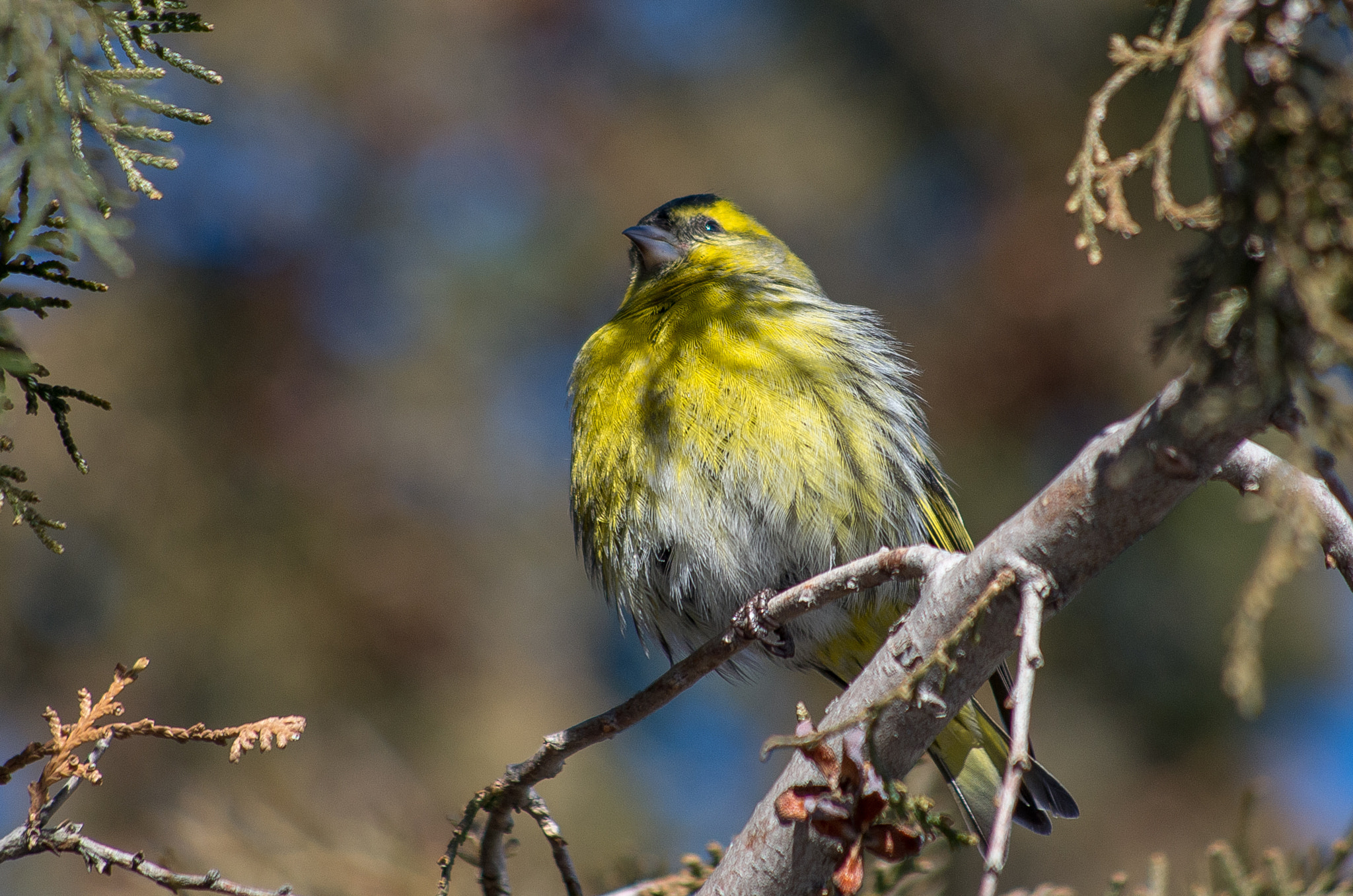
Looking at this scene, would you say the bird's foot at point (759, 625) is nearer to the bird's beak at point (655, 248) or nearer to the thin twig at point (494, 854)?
the thin twig at point (494, 854)

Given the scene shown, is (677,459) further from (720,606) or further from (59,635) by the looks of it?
(59,635)

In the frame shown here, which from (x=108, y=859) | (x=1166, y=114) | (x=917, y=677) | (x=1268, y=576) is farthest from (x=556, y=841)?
(x=1166, y=114)

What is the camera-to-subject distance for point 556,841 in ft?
8.93

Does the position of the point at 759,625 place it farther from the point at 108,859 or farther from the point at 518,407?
the point at 518,407

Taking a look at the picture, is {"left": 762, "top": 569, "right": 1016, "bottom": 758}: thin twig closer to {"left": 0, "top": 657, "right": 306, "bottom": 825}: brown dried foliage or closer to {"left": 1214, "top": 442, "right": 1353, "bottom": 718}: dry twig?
{"left": 1214, "top": 442, "right": 1353, "bottom": 718}: dry twig

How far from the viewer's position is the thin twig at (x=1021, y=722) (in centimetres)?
137

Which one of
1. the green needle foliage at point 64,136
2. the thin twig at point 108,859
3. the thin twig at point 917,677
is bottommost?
the thin twig at point 917,677

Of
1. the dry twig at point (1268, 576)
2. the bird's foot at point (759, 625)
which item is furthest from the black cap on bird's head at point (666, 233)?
the dry twig at point (1268, 576)

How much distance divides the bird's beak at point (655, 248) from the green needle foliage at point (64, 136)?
2.63 metres

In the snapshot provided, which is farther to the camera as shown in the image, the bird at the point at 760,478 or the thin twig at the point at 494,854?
the bird at the point at 760,478

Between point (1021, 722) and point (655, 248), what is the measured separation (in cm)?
334

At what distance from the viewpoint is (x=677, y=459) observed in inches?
131

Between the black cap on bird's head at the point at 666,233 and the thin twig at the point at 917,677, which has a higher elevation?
the black cap on bird's head at the point at 666,233

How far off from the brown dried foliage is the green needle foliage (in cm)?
34
